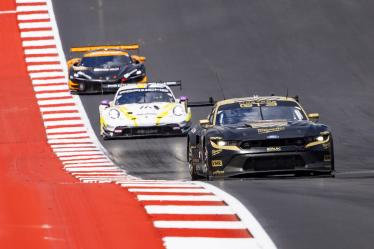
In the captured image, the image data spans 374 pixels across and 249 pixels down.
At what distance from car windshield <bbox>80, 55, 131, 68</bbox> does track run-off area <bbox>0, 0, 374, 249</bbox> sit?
2.87 ft

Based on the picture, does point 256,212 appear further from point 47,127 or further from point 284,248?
point 47,127

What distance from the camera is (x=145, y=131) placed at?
24.3m

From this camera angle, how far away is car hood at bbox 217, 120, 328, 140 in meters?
14.8

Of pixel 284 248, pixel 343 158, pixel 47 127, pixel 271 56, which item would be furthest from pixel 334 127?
pixel 284 248

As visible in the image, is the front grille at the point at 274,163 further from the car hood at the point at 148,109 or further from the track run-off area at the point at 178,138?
the car hood at the point at 148,109

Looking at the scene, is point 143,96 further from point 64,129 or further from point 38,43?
point 38,43

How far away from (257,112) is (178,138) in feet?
27.7

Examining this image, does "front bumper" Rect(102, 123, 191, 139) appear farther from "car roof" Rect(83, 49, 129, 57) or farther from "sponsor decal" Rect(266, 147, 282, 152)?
"sponsor decal" Rect(266, 147, 282, 152)

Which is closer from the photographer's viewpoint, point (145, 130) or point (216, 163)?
point (216, 163)

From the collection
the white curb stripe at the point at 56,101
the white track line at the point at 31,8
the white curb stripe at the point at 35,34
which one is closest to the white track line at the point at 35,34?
the white curb stripe at the point at 35,34

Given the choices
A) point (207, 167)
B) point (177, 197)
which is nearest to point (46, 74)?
point (207, 167)

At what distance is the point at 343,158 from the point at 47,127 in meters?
9.10

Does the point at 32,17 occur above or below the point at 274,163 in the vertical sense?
below

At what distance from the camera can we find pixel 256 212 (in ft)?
31.3
